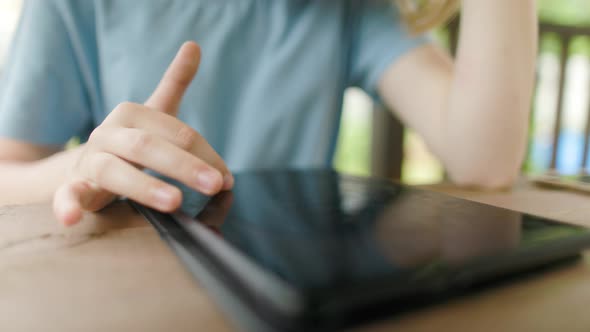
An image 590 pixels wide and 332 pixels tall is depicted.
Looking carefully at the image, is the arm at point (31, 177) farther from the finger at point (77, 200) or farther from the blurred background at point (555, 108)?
the blurred background at point (555, 108)

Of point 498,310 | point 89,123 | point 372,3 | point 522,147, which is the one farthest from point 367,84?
point 498,310

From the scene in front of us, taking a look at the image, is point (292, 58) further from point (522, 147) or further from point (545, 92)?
point (545, 92)

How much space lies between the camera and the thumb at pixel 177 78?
0.33m

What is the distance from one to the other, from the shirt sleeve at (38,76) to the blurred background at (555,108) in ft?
1.88

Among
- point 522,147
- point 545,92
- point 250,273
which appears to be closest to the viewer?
point 250,273

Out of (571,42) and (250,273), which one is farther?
(571,42)

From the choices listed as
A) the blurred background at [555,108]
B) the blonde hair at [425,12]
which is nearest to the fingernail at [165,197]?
the blonde hair at [425,12]

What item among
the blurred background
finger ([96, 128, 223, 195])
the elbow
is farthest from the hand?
the blurred background

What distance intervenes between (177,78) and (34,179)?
0.18 metres

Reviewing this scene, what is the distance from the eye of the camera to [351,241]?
146 millimetres

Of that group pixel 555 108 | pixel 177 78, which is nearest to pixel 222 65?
pixel 177 78

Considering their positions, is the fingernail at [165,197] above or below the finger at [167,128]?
below

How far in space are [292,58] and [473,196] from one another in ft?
1.13

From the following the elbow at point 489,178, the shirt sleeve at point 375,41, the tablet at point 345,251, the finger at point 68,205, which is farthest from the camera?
the shirt sleeve at point 375,41
